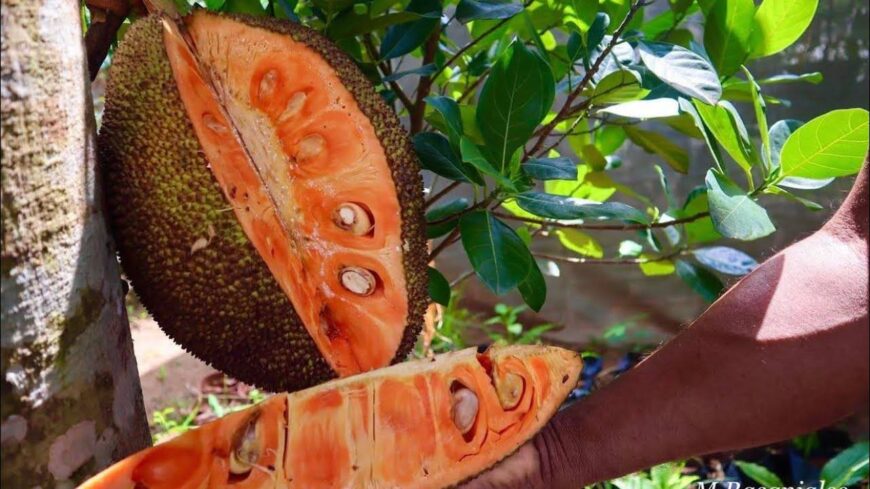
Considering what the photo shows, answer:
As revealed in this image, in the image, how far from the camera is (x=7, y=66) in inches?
17.8

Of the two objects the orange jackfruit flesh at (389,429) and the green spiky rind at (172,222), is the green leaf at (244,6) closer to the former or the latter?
the green spiky rind at (172,222)

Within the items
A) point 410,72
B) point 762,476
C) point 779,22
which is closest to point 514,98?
point 410,72

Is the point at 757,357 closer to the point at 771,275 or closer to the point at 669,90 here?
the point at 771,275

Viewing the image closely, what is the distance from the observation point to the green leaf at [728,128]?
0.68 meters

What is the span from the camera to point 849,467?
1.31 meters

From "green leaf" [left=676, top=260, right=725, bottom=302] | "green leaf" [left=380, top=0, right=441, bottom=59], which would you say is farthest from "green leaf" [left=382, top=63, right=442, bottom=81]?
"green leaf" [left=676, top=260, right=725, bottom=302]

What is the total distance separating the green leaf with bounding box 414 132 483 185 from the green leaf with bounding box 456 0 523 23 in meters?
0.13

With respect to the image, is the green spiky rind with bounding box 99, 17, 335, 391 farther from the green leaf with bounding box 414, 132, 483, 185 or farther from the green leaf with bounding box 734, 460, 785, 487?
the green leaf with bounding box 734, 460, 785, 487

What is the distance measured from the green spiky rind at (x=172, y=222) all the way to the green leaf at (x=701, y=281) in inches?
25.0

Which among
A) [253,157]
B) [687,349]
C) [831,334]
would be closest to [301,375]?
[253,157]

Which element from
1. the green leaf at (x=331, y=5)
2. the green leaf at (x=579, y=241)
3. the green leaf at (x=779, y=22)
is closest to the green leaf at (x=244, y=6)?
the green leaf at (x=331, y=5)

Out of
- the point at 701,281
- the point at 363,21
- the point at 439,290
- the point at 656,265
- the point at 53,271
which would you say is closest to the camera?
the point at 53,271

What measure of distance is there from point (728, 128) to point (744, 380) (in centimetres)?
24

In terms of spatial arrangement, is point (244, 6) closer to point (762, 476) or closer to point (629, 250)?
point (629, 250)
